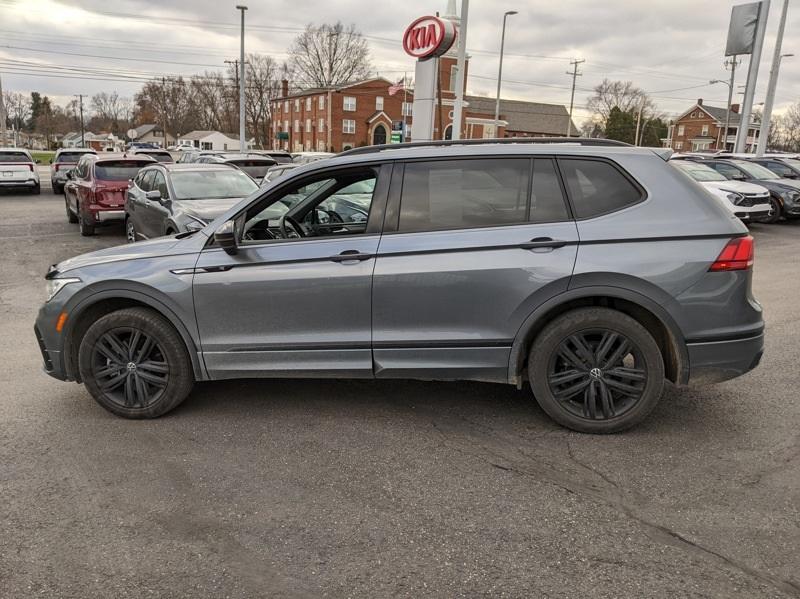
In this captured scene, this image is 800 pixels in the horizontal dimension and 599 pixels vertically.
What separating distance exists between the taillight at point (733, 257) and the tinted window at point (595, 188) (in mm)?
592

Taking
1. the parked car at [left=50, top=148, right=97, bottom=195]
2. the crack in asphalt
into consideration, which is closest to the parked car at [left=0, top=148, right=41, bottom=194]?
the parked car at [left=50, top=148, right=97, bottom=195]

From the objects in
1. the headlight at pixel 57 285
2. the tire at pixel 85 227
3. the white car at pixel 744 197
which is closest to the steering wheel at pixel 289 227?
the headlight at pixel 57 285

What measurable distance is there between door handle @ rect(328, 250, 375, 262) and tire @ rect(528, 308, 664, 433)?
48.1 inches

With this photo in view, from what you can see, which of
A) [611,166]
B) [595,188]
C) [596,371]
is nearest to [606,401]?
[596,371]

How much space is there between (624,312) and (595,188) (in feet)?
2.66

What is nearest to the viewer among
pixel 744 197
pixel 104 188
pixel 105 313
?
pixel 105 313

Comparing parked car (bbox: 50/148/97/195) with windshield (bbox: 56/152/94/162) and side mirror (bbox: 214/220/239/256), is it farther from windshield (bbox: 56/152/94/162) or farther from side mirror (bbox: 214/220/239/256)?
side mirror (bbox: 214/220/239/256)

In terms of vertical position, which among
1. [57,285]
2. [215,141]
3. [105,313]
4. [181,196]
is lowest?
[105,313]

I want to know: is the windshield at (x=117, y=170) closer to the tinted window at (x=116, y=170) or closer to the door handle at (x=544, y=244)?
the tinted window at (x=116, y=170)

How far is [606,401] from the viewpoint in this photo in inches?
162

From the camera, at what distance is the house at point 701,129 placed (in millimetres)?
100625

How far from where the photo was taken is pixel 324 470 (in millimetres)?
3711

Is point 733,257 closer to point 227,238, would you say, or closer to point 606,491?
point 606,491

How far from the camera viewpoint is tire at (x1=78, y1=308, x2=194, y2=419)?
4332 millimetres
